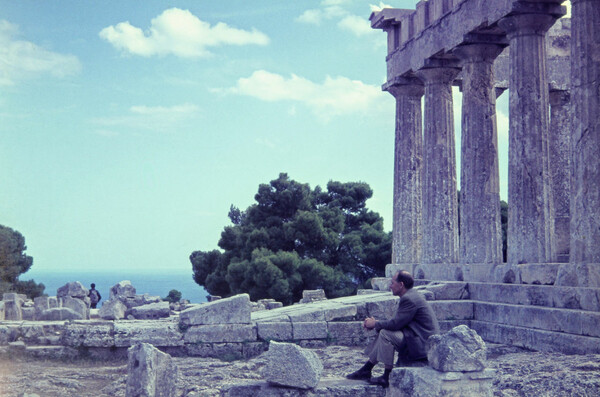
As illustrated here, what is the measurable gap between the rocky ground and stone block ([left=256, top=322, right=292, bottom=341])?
837 millimetres

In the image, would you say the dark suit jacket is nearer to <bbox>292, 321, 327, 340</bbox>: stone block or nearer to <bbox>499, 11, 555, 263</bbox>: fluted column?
<bbox>292, 321, 327, 340</bbox>: stone block

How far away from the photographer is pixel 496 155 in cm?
1917

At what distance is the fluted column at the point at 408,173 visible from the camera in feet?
76.6

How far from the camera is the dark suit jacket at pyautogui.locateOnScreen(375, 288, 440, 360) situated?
385 inches

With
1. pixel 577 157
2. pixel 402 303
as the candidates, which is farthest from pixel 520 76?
pixel 402 303

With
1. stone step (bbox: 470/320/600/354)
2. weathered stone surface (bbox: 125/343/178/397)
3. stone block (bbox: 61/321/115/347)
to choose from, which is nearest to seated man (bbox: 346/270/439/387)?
weathered stone surface (bbox: 125/343/178/397)

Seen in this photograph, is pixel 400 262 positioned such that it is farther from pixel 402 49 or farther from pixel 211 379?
pixel 211 379

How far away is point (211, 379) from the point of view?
12.0 meters

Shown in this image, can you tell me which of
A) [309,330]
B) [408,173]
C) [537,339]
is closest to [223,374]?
[309,330]

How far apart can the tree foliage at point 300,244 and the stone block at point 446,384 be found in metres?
24.3

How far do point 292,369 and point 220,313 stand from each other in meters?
5.88

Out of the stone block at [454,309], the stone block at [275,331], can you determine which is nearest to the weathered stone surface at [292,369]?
the stone block at [275,331]

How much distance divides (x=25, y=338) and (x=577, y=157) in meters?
11.8

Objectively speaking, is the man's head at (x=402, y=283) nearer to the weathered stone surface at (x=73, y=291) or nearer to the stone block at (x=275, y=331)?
the stone block at (x=275, y=331)
